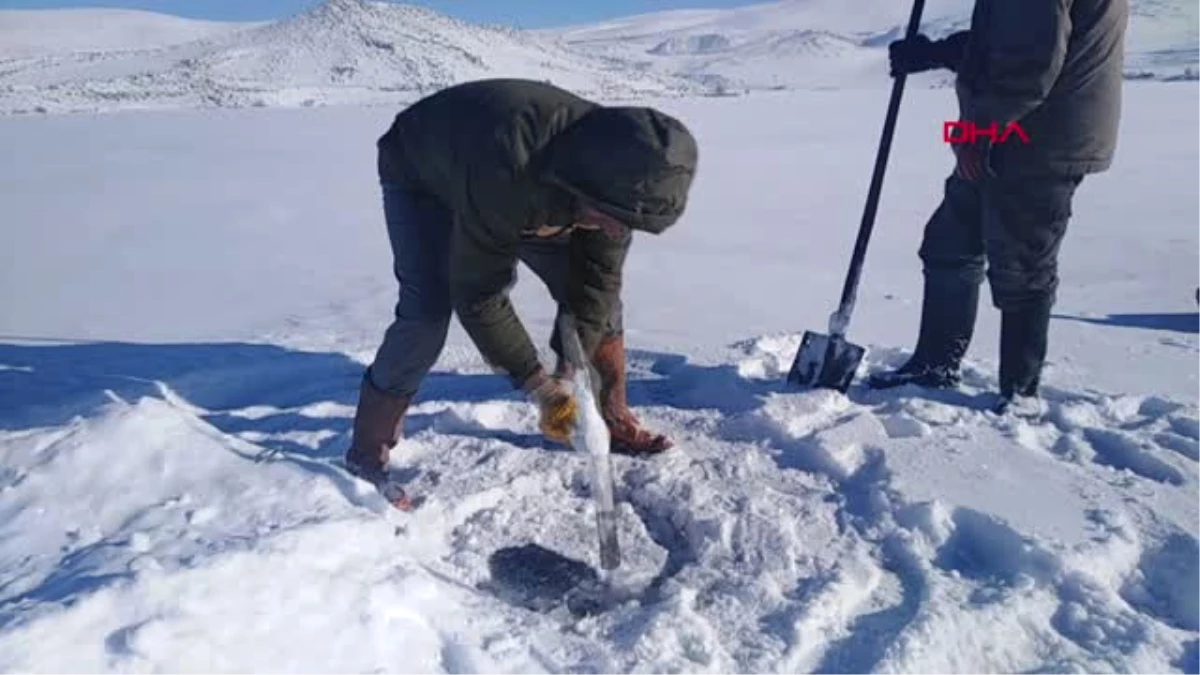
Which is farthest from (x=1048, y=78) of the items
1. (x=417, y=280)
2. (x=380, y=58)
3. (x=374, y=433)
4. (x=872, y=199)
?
(x=380, y=58)

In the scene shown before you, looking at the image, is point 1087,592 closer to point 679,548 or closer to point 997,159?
point 679,548

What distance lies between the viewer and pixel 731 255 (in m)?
6.56

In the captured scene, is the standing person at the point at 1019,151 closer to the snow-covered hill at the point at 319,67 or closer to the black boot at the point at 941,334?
the black boot at the point at 941,334

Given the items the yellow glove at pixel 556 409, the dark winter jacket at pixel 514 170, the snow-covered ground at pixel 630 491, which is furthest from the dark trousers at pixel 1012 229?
the yellow glove at pixel 556 409

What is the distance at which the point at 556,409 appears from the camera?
99.7 inches

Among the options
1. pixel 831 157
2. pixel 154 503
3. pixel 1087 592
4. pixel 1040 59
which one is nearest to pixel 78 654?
pixel 154 503

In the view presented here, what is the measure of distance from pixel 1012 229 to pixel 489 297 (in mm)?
1848

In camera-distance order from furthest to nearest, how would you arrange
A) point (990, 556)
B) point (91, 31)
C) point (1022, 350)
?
point (91, 31) → point (1022, 350) → point (990, 556)

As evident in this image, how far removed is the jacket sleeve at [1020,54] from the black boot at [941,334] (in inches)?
29.6

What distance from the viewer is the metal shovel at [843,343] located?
→ 372 cm

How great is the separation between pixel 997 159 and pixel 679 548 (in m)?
1.66

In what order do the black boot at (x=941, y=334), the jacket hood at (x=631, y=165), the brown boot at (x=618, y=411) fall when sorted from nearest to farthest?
the jacket hood at (x=631, y=165) → the brown boot at (x=618, y=411) → the black boot at (x=941, y=334)

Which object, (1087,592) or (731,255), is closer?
(1087,592)

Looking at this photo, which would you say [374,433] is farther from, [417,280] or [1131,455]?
[1131,455]
